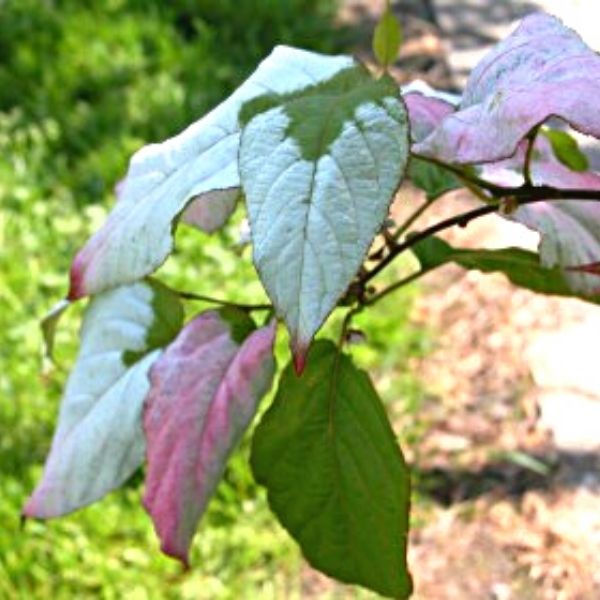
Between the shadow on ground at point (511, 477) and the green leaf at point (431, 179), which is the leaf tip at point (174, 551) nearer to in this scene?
the green leaf at point (431, 179)

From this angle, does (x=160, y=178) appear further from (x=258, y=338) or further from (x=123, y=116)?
(x=123, y=116)

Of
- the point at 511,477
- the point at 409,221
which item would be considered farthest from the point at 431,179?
the point at 511,477

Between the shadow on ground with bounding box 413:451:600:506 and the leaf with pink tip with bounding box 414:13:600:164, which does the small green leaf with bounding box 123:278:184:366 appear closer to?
the leaf with pink tip with bounding box 414:13:600:164

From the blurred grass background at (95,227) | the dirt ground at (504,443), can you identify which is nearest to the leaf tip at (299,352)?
the blurred grass background at (95,227)

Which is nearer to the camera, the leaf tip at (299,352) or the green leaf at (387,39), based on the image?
the leaf tip at (299,352)

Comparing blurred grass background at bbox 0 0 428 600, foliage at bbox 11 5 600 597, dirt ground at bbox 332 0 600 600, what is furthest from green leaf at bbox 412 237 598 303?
dirt ground at bbox 332 0 600 600

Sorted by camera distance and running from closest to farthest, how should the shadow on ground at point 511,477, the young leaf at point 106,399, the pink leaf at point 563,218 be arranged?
1. the pink leaf at point 563,218
2. the young leaf at point 106,399
3. the shadow on ground at point 511,477
